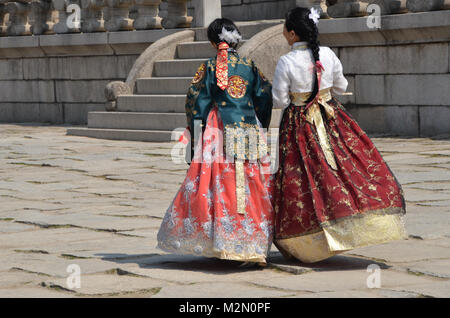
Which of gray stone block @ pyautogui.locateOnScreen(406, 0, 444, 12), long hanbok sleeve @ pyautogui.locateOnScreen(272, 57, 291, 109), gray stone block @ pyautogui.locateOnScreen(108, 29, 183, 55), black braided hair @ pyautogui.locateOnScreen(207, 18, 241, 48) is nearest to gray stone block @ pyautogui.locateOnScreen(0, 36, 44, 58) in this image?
gray stone block @ pyautogui.locateOnScreen(108, 29, 183, 55)

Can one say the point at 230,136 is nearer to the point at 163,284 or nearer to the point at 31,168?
the point at 163,284

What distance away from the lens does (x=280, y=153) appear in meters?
5.17

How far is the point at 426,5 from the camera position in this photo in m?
10.8

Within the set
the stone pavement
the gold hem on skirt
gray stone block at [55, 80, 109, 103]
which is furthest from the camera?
gray stone block at [55, 80, 109, 103]

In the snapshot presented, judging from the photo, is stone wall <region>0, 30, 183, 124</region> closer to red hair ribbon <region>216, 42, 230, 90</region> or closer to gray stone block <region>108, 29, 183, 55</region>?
gray stone block <region>108, 29, 183, 55</region>

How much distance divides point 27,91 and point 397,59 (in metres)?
7.19

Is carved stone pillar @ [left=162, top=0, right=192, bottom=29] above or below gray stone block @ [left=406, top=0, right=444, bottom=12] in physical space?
above

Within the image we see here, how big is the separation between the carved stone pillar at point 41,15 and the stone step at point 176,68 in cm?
350

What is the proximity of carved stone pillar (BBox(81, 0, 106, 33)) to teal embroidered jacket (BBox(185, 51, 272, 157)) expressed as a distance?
958 centimetres

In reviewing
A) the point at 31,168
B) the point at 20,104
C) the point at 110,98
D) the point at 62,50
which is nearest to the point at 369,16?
the point at 110,98

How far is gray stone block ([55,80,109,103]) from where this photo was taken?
1482 centimetres

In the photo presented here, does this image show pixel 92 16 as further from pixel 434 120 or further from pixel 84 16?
pixel 434 120

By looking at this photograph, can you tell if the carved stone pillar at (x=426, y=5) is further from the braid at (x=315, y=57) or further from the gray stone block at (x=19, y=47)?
the gray stone block at (x=19, y=47)
